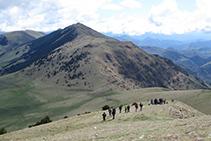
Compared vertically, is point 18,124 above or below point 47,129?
below

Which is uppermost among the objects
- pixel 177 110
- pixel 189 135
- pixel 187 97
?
pixel 189 135

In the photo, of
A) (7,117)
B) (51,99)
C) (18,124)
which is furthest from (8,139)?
(51,99)

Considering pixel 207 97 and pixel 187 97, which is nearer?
pixel 207 97

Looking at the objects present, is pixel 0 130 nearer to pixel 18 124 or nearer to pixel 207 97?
pixel 18 124

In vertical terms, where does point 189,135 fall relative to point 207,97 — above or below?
above

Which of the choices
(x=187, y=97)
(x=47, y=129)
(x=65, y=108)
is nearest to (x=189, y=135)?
(x=47, y=129)

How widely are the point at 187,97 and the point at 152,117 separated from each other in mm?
83462

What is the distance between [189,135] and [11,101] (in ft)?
606

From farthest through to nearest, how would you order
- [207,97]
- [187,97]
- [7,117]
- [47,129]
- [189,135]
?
[7,117] < [187,97] < [207,97] < [47,129] < [189,135]

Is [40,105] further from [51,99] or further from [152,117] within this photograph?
[152,117]

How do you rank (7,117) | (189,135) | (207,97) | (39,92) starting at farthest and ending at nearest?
(39,92)
(7,117)
(207,97)
(189,135)

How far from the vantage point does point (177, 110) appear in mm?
46094

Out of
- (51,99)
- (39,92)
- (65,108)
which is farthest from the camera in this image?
(39,92)

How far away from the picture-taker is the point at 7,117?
440ft
